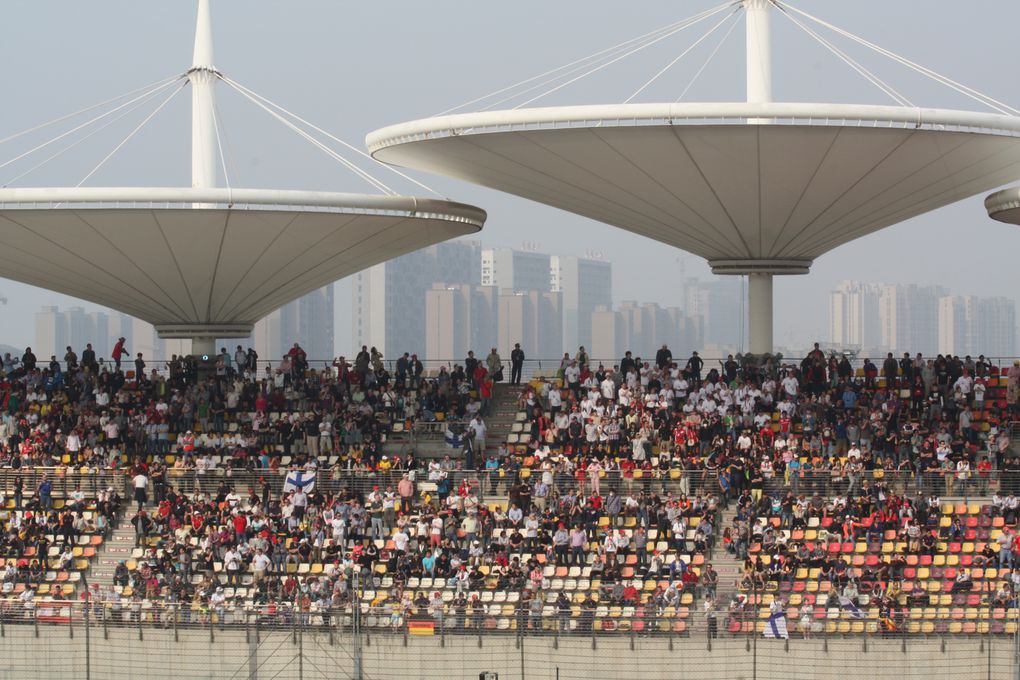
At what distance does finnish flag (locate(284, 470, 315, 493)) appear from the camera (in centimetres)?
3531

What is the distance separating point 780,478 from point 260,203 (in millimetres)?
12543

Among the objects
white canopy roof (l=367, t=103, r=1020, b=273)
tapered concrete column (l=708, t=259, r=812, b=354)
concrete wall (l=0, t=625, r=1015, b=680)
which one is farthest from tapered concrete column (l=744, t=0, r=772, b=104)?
concrete wall (l=0, t=625, r=1015, b=680)

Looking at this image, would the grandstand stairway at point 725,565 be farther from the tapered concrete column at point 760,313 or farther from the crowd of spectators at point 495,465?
the tapered concrete column at point 760,313

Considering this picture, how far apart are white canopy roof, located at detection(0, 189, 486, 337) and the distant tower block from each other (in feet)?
0.10

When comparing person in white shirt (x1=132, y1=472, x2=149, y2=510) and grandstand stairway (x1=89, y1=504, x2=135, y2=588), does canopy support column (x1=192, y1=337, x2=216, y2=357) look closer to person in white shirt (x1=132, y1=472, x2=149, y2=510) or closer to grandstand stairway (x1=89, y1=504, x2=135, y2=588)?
person in white shirt (x1=132, y1=472, x2=149, y2=510)

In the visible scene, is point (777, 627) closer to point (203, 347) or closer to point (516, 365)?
point (516, 365)

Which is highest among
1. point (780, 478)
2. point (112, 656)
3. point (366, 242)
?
point (366, 242)

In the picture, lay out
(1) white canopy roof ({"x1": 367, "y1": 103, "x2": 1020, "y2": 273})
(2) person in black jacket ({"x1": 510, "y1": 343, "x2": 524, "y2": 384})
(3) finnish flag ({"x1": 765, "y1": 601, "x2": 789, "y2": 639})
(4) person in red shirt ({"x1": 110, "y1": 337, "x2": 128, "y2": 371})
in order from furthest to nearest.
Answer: (4) person in red shirt ({"x1": 110, "y1": 337, "x2": 128, "y2": 371}) → (2) person in black jacket ({"x1": 510, "y1": 343, "x2": 524, "y2": 384}) → (1) white canopy roof ({"x1": 367, "y1": 103, "x2": 1020, "y2": 273}) → (3) finnish flag ({"x1": 765, "y1": 601, "x2": 789, "y2": 639})

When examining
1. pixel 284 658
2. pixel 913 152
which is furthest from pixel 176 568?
pixel 913 152

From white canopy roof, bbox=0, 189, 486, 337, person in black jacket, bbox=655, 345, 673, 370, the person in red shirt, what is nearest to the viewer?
white canopy roof, bbox=0, 189, 486, 337

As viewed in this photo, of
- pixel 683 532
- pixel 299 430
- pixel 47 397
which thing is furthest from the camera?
pixel 47 397

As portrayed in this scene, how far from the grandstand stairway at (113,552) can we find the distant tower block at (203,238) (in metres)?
6.66

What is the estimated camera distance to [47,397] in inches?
1654

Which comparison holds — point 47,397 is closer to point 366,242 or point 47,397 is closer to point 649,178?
→ point 366,242
